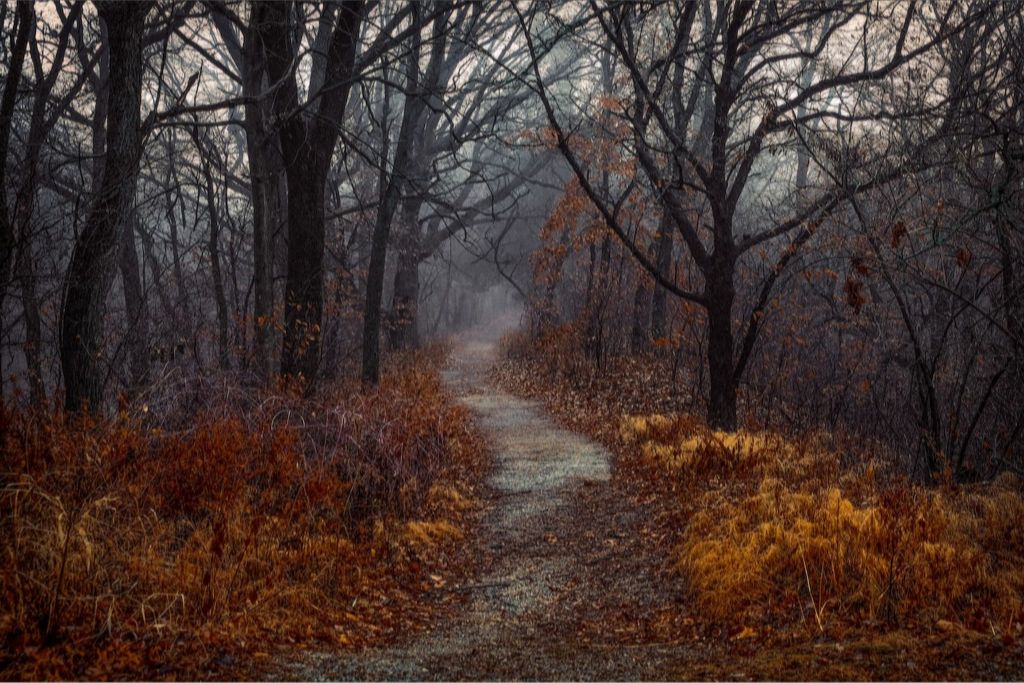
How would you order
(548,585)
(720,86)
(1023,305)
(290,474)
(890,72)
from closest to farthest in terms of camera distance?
(548,585), (290,474), (1023,305), (890,72), (720,86)

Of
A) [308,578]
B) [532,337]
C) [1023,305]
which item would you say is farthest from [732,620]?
[532,337]

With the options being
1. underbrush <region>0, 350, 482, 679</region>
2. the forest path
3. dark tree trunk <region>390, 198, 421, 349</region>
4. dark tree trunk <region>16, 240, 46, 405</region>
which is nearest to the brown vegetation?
the forest path

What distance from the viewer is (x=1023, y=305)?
357 inches

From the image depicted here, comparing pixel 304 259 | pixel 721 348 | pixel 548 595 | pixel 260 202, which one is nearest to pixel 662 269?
pixel 721 348

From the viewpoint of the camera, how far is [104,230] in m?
7.92

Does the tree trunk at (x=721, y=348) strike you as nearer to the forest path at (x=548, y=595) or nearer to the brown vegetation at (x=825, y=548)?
the brown vegetation at (x=825, y=548)

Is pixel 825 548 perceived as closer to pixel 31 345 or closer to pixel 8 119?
pixel 8 119

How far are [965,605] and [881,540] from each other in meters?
0.81

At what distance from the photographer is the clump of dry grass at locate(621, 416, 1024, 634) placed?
539 centimetres

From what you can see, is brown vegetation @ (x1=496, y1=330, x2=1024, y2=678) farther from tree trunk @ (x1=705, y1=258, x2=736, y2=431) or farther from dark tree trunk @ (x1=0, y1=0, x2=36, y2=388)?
dark tree trunk @ (x1=0, y1=0, x2=36, y2=388)

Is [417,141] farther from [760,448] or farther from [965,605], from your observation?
[965,605]

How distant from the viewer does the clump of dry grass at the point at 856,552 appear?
5395 millimetres

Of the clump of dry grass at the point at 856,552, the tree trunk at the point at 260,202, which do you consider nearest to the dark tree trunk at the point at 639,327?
the tree trunk at the point at 260,202

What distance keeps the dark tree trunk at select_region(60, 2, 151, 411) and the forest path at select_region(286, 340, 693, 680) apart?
154 inches
